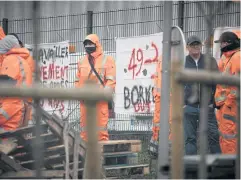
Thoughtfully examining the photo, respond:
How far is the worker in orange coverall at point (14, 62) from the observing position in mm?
8562

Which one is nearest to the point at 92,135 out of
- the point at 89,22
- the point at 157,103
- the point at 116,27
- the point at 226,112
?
the point at 226,112

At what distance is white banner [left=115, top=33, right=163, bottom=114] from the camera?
10.7 meters

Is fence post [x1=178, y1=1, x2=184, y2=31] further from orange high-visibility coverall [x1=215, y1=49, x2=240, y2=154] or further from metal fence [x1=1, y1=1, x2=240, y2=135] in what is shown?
orange high-visibility coverall [x1=215, y1=49, x2=240, y2=154]

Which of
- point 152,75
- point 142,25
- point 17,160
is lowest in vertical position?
point 17,160

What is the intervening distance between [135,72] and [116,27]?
846 millimetres

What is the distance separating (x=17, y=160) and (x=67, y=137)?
27.8 inches

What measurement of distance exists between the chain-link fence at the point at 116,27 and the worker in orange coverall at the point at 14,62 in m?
1.19

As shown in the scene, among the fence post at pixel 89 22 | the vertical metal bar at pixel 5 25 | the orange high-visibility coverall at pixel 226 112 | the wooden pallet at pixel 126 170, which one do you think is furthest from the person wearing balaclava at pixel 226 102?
the vertical metal bar at pixel 5 25

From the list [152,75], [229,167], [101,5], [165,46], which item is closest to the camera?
[229,167]

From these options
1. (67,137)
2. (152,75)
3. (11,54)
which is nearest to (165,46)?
(67,137)

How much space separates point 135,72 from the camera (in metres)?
10.9

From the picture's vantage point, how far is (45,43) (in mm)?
11930

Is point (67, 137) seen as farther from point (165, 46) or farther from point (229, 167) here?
point (229, 167)

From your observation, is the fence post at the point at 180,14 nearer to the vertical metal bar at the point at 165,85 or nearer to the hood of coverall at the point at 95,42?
the hood of coverall at the point at 95,42
